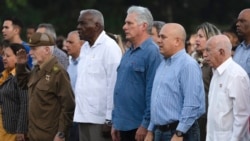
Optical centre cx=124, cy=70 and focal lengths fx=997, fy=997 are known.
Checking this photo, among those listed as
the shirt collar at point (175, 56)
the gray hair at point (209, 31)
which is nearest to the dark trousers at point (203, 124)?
the gray hair at point (209, 31)

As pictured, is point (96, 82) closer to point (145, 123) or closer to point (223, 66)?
point (145, 123)

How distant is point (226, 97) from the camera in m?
10.6

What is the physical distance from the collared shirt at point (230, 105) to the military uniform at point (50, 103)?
7.52 ft

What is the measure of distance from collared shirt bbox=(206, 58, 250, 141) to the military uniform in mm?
2293

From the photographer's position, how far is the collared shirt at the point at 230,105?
34.4ft

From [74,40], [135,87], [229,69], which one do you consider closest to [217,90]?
[229,69]

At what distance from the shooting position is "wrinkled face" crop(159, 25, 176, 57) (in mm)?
11156

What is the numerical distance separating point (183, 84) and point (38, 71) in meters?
2.38

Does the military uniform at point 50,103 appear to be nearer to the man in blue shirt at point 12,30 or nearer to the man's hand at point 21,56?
the man's hand at point 21,56

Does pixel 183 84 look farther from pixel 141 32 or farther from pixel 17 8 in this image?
pixel 17 8

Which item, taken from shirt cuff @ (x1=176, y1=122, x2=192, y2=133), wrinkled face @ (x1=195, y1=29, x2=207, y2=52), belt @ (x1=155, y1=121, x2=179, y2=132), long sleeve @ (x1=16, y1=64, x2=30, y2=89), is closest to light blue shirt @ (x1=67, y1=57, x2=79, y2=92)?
long sleeve @ (x1=16, y1=64, x2=30, y2=89)

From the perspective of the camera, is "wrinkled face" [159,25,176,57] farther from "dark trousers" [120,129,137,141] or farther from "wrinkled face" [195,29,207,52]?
"wrinkled face" [195,29,207,52]

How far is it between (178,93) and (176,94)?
3 cm

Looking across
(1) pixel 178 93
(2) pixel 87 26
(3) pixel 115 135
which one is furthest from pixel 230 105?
(2) pixel 87 26
